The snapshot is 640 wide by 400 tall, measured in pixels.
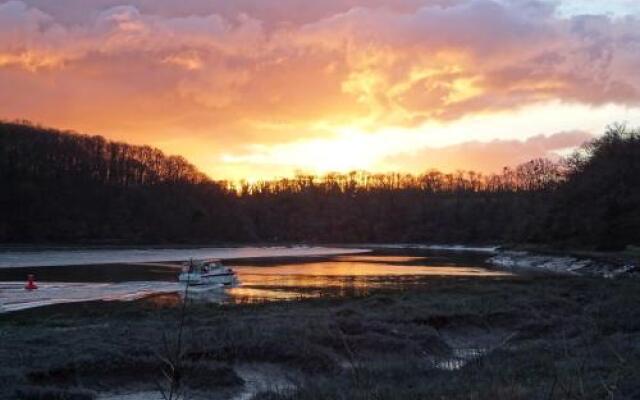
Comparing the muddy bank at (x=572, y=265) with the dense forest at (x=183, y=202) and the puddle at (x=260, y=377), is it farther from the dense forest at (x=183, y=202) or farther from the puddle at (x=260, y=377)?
the puddle at (x=260, y=377)

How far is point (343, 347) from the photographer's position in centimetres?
2114

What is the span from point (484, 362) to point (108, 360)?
9683 mm

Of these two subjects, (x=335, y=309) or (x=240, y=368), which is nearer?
(x=240, y=368)

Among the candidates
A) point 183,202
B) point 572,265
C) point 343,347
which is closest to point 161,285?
point 343,347

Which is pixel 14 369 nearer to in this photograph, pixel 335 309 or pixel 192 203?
pixel 335 309

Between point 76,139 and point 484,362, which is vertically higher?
point 76,139

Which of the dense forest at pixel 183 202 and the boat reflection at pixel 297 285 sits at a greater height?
the dense forest at pixel 183 202

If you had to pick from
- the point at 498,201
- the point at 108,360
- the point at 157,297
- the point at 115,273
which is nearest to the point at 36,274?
the point at 115,273

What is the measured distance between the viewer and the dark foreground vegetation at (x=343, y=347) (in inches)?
500

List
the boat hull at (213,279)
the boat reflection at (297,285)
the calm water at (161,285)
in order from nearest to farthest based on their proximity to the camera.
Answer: the calm water at (161,285), the boat reflection at (297,285), the boat hull at (213,279)

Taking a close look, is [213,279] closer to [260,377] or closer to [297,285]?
[297,285]

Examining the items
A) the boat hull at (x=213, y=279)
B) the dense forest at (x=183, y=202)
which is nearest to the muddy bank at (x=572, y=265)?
the dense forest at (x=183, y=202)

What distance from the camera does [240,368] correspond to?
1869 cm

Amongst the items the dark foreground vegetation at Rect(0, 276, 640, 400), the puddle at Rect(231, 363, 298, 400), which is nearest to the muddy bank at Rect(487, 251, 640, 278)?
the dark foreground vegetation at Rect(0, 276, 640, 400)
